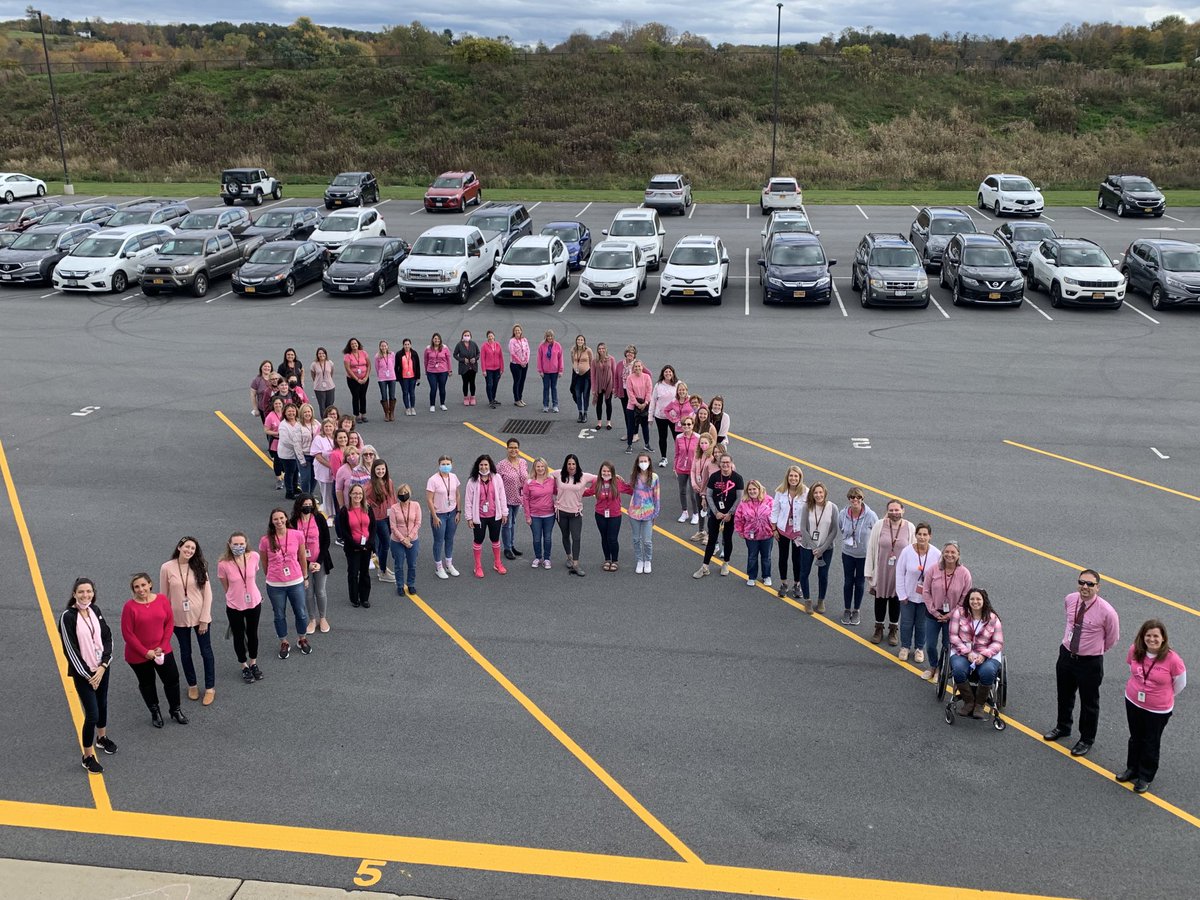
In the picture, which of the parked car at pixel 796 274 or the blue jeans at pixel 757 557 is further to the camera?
the parked car at pixel 796 274

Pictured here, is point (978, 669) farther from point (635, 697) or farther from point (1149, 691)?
point (635, 697)

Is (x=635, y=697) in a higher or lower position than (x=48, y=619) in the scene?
lower

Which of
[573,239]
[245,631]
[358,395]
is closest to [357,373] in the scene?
[358,395]

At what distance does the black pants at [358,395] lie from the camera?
18.0 meters

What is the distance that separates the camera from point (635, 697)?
985 cm

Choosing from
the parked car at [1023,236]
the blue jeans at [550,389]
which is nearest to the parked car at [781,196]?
the parked car at [1023,236]

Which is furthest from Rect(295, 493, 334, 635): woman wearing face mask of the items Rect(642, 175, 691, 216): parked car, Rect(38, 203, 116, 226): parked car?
Rect(642, 175, 691, 216): parked car

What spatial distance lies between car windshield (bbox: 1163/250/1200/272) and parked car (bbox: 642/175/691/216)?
70.0 feet

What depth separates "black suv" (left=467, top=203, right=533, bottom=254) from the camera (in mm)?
32938

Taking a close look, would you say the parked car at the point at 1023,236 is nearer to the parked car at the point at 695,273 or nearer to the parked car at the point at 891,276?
the parked car at the point at 891,276

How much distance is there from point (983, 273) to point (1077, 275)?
2335 millimetres

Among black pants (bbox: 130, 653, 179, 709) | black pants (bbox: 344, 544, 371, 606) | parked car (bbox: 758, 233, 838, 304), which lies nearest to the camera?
black pants (bbox: 130, 653, 179, 709)

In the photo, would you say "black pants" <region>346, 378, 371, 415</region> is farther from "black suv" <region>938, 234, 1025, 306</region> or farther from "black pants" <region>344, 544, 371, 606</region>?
"black suv" <region>938, 234, 1025, 306</region>

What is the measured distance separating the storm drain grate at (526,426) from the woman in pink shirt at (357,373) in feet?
8.20
